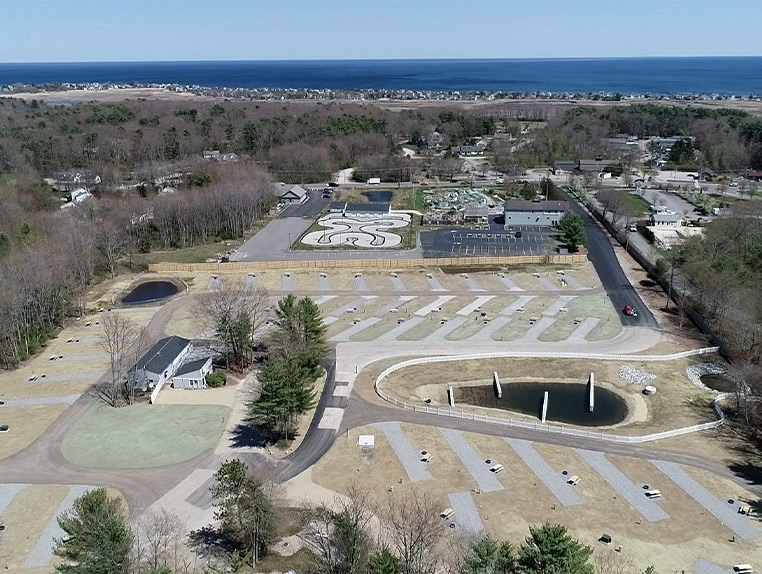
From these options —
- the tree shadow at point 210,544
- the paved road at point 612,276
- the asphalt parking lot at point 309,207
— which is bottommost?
the tree shadow at point 210,544

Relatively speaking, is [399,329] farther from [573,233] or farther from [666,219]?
[666,219]

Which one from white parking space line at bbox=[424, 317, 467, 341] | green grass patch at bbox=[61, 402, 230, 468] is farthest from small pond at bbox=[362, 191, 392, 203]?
green grass patch at bbox=[61, 402, 230, 468]

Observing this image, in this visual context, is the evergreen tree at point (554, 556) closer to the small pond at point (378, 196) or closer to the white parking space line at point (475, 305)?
the white parking space line at point (475, 305)

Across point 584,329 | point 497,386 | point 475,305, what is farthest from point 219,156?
point 497,386

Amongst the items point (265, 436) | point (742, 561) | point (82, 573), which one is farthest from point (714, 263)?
point (82, 573)

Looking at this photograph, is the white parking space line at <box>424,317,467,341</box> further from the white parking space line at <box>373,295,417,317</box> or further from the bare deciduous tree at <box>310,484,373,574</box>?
the bare deciduous tree at <box>310,484,373,574</box>

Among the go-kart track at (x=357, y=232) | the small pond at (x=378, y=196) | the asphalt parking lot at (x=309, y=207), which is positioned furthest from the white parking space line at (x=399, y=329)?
the small pond at (x=378, y=196)
